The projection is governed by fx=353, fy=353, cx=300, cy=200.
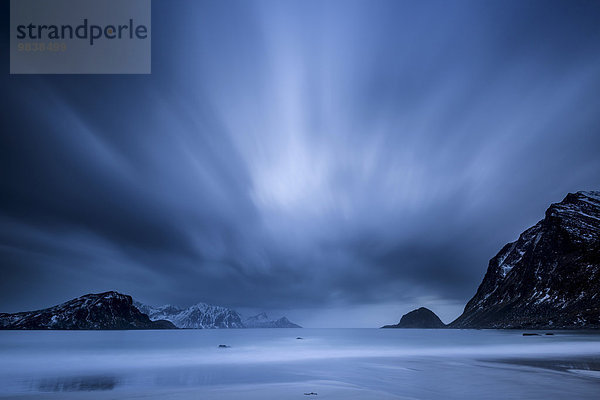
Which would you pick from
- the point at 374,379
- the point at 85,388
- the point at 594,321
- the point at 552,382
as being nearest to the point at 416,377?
the point at 374,379

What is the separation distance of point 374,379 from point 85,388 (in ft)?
71.6

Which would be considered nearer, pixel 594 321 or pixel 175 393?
pixel 175 393

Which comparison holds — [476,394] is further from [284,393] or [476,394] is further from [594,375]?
[594,375]

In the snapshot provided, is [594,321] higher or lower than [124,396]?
lower

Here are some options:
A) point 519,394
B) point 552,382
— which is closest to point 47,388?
point 519,394

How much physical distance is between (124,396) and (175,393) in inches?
118

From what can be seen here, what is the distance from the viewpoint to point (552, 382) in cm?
2405

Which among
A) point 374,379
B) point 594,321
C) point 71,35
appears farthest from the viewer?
point 594,321

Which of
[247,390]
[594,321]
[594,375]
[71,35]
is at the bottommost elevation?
[594,321]

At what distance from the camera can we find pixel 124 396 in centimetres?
2172

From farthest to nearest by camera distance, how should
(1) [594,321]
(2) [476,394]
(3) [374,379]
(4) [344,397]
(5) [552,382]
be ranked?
(1) [594,321], (3) [374,379], (5) [552,382], (2) [476,394], (4) [344,397]

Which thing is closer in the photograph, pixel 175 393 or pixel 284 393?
pixel 284 393

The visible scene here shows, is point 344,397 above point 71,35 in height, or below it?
below

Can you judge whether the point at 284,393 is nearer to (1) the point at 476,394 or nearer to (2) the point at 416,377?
(1) the point at 476,394
